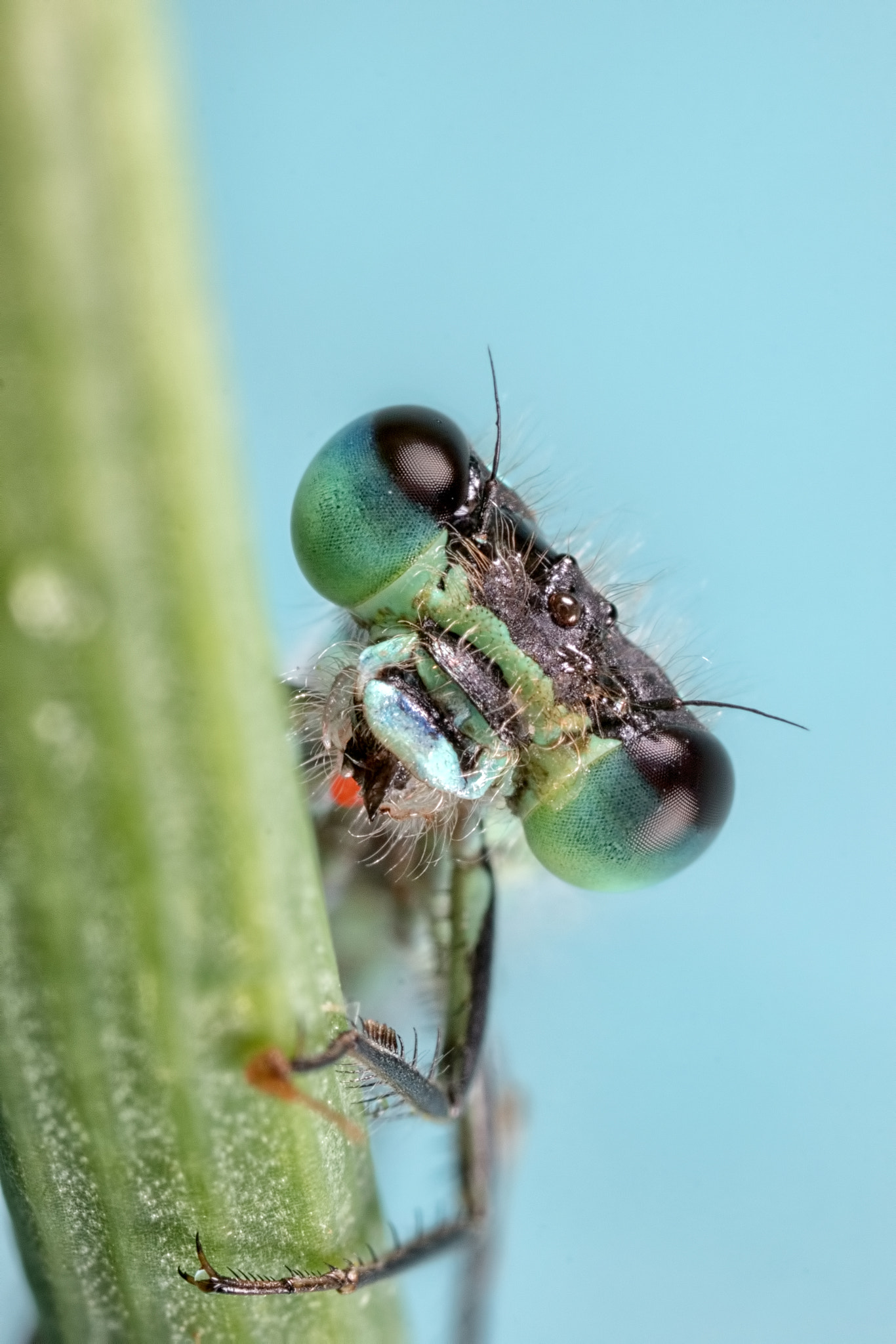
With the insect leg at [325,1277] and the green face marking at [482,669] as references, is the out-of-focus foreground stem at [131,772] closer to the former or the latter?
the insect leg at [325,1277]

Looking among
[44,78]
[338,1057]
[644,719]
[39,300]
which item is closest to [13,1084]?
[338,1057]

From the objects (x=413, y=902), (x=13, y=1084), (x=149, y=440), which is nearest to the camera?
(x=149, y=440)

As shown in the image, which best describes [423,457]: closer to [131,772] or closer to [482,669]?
[482,669]

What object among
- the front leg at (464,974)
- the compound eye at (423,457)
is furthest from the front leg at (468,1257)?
the compound eye at (423,457)

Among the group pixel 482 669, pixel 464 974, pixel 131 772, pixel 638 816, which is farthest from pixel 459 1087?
pixel 131 772

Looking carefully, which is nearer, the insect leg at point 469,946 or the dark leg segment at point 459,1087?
the dark leg segment at point 459,1087

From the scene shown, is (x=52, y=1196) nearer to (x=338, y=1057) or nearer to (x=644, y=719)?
(x=338, y=1057)

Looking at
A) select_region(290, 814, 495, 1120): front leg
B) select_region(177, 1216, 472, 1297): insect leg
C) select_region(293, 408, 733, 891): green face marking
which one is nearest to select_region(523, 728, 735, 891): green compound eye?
select_region(293, 408, 733, 891): green face marking
